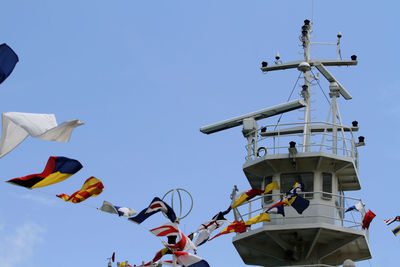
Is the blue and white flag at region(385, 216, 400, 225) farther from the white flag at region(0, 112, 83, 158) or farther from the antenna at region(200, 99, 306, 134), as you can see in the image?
the white flag at region(0, 112, 83, 158)

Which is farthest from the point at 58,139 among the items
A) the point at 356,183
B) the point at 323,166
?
the point at 356,183

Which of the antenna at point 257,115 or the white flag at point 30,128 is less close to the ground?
the antenna at point 257,115

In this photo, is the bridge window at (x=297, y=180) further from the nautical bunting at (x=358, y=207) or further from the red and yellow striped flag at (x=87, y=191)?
the red and yellow striped flag at (x=87, y=191)

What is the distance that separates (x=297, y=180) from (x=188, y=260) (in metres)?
Answer: 11.0

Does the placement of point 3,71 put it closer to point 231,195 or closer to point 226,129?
point 231,195

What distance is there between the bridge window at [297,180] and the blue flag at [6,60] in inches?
682

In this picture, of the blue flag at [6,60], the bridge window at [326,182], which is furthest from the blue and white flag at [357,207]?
the blue flag at [6,60]

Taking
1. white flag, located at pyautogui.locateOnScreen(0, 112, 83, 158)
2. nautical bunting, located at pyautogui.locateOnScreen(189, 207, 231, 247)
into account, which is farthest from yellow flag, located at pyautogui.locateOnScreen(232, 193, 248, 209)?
white flag, located at pyautogui.locateOnScreen(0, 112, 83, 158)

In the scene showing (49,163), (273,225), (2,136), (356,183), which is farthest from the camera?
(356,183)

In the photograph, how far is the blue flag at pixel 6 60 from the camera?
22359mm

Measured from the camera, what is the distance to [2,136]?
22375mm

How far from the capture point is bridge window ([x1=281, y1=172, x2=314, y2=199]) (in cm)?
3659

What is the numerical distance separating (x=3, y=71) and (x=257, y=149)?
17.2 meters

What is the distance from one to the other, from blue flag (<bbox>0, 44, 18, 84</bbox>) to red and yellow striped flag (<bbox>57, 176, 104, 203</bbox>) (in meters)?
4.73
